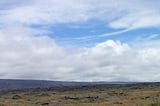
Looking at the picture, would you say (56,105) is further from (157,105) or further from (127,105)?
(157,105)

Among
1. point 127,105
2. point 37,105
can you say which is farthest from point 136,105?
point 37,105

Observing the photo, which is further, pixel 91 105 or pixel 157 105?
pixel 91 105

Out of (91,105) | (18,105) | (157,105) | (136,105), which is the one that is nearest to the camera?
(157,105)

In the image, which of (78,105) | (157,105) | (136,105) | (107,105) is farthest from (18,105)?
(157,105)

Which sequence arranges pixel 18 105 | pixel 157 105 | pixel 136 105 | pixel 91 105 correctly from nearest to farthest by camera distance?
1. pixel 157 105
2. pixel 136 105
3. pixel 91 105
4. pixel 18 105

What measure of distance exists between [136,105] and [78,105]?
50.4 ft

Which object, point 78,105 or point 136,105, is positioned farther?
point 78,105

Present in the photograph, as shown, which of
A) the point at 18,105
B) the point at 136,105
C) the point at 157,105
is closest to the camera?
the point at 157,105

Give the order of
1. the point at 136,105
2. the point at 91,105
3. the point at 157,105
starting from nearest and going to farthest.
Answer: the point at 157,105 < the point at 136,105 < the point at 91,105

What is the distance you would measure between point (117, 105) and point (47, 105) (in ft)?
60.5

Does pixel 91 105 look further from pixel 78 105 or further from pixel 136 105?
pixel 136 105

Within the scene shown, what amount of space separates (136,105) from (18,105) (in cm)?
3078

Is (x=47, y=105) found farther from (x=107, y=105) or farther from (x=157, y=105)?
(x=157, y=105)

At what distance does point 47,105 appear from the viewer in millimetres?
93688
